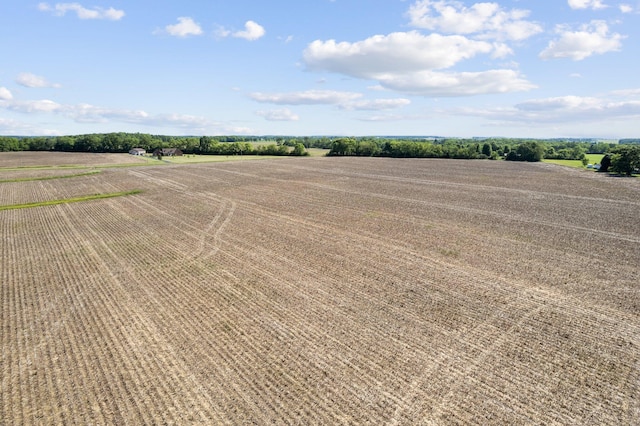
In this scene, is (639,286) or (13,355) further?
(639,286)

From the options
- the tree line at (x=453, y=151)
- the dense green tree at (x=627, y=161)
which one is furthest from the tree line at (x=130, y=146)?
the dense green tree at (x=627, y=161)

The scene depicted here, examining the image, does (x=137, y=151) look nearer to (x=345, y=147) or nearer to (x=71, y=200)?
(x=345, y=147)

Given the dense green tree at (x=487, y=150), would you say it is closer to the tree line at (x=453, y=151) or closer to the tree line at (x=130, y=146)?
the tree line at (x=453, y=151)


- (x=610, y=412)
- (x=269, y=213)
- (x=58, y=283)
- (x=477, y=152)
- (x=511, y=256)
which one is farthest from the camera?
(x=477, y=152)

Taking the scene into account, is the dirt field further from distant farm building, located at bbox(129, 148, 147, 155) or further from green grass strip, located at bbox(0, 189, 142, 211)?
distant farm building, located at bbox(129, 148, 147, 155)

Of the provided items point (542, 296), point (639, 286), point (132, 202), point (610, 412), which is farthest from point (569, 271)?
point (132, 202)

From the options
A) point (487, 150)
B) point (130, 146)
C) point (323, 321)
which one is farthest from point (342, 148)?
point (323, 321)

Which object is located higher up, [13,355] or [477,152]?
[477,152]

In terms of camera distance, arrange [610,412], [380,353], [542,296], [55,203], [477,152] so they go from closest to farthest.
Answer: [610,412] < [380,353] < [542,296] < [55,203] < [477,152]

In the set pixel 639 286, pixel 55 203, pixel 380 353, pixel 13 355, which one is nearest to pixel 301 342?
pixel 380 353

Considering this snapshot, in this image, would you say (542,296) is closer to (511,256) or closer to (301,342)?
(511,256)
